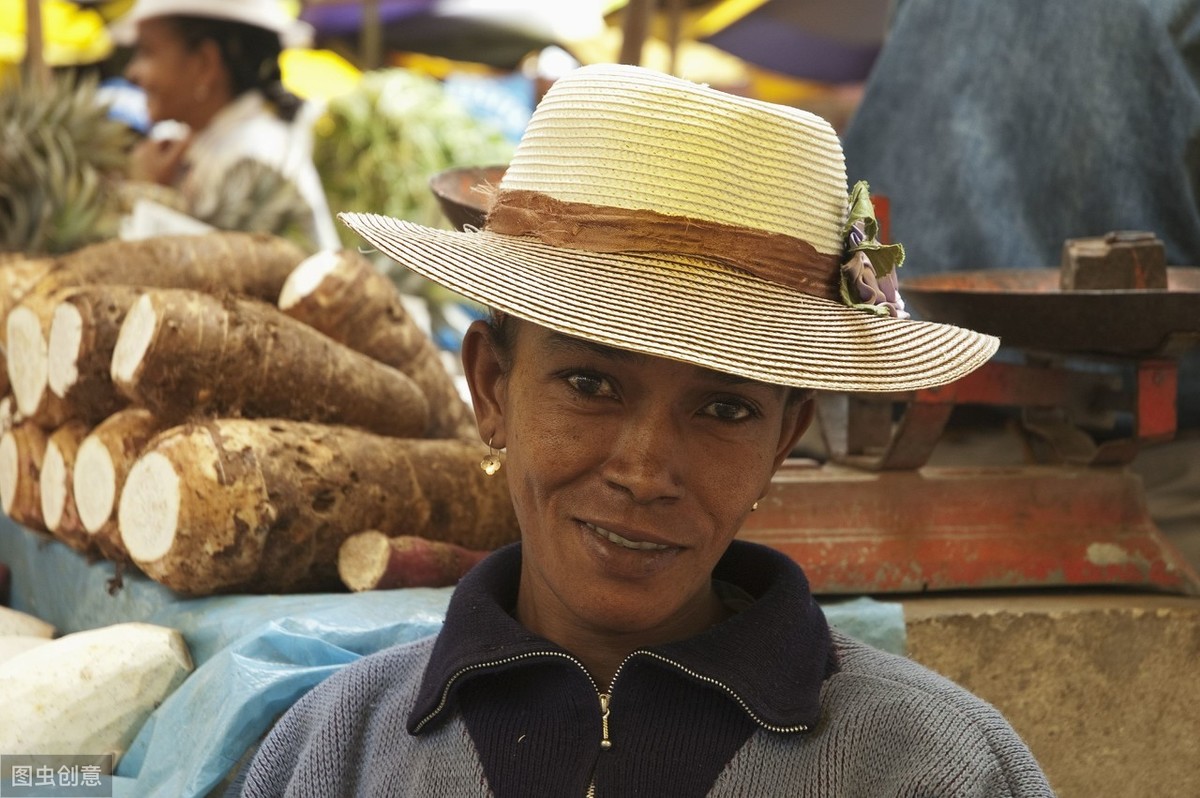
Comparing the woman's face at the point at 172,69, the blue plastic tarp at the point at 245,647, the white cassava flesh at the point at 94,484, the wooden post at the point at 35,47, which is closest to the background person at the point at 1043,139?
the blue plastic tarp at the point at 245,647

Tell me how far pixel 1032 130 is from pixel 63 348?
2.29 metres

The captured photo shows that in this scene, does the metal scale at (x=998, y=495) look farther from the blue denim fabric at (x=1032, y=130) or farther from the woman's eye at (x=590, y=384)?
the woman's eye at (x=590, y=384)

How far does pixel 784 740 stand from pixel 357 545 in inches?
50.3

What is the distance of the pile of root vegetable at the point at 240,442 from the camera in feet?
7.86

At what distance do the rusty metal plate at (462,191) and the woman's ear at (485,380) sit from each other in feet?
2.02

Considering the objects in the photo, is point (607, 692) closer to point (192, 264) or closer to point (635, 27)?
point (192, 264)

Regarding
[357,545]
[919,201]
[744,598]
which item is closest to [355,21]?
[919,201]

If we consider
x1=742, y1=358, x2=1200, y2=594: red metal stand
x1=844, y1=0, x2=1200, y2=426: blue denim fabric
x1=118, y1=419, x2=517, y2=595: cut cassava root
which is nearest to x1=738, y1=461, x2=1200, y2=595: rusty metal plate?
x1=742, y1=358, x2=1200, y2=594: red metal stand

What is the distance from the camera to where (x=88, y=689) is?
222cm

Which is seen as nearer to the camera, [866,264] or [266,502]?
[866,264]

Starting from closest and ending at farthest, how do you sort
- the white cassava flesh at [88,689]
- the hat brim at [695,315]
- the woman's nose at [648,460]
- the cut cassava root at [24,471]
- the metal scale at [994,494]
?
the hat brim at [695,315] → the woman's nose at [648,460] → the white cassava flesh at [88,689] → the metal scale at [994,494] → the cut cassava root at [24,471]

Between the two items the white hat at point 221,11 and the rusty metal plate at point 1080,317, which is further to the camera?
the white hat at point 221,11

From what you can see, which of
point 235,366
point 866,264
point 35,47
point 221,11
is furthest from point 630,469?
point 221,11

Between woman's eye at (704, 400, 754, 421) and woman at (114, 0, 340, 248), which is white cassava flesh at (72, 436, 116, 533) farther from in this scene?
woman at (114, 0, 340, 248)
